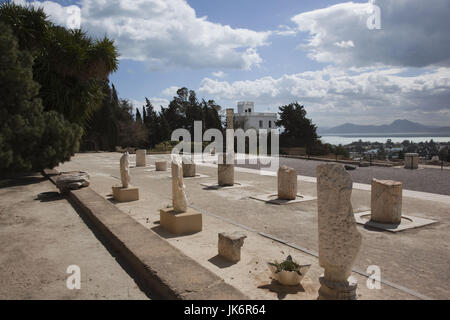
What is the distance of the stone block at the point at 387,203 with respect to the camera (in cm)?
730

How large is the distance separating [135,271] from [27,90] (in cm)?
1127

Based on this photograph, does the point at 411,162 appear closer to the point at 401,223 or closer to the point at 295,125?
the point at 401,223

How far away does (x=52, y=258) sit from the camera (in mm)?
5227

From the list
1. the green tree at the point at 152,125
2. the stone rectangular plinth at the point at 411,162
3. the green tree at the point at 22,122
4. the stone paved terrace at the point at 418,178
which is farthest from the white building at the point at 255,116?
the green tree at the point at 22,122

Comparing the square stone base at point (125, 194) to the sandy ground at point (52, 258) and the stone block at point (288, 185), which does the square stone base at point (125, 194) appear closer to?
the sandy ground at point (52, 258)

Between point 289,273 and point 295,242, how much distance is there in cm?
203

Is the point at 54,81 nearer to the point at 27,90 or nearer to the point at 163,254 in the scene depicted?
the point at 27,90

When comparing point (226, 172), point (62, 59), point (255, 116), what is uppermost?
point (255, 116)

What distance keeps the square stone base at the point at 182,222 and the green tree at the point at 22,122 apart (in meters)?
8.47

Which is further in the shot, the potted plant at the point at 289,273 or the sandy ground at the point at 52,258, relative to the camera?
the potted plant at the point at 289,273

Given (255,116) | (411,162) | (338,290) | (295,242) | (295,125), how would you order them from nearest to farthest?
1. (338,290)
2. (295,242)
3. (411,162)
4. (295,125)
5. (255,116)

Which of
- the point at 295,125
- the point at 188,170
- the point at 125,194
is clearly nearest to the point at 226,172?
the point at 188,170

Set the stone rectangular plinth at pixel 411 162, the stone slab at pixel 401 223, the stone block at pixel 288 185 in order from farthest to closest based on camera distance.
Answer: the stone rectangular plinth at pixel 411 162
the stone block at pixel 288 185
the stone slab at pixel 401 223
